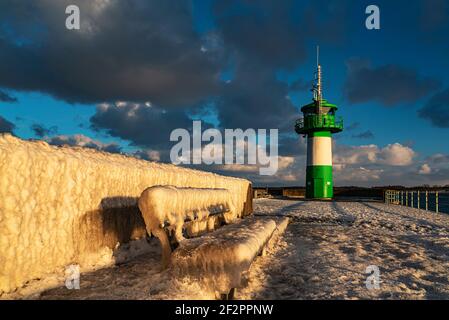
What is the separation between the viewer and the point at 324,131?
29.2 meters

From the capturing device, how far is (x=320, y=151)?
2894 cm

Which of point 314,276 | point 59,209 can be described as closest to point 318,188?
point 314,276

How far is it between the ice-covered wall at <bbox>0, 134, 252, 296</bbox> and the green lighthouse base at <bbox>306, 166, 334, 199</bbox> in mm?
24969

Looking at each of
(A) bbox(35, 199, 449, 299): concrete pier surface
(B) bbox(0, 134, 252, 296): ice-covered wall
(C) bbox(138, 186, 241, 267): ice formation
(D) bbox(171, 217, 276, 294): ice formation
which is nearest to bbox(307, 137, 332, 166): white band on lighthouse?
(A) bbox(35, 199, 449, 299): concrete pier surface

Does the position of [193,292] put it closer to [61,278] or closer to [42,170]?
[61,278]

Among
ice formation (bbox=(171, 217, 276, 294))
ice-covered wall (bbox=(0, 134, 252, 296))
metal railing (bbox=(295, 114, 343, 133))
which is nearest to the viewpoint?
ice-covered wall (bbox=(0, 134, 252, 296))

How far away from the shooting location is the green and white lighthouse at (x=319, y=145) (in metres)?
28.7

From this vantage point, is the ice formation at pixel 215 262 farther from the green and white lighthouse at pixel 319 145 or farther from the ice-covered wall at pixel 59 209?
the green and white lighthouse at pixel 319 145

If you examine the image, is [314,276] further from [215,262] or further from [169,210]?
[169,210]

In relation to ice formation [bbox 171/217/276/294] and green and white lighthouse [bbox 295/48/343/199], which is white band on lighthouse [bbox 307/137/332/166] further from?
ice formation [bbox 171/217/276/294]

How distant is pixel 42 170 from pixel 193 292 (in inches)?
79.2

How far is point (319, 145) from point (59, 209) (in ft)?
88.9

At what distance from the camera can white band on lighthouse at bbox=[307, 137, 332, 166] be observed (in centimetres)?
2892
